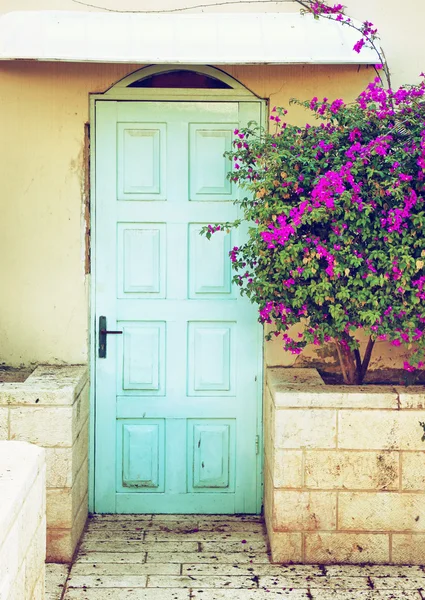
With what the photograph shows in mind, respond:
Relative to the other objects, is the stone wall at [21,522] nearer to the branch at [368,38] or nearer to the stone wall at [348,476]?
the stone wall at [348,476]

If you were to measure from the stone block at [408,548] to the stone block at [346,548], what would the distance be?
0.04m

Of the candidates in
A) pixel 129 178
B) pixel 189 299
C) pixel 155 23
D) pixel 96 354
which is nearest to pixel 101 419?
pixel 96 354

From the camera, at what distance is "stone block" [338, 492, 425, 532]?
4859 millimetres

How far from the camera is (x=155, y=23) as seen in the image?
4.99 meters

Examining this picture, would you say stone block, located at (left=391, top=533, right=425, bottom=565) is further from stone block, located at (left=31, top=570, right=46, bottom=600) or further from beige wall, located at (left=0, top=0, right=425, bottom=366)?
stone block, located at (left=31, top=570, right=46, bottom=600)

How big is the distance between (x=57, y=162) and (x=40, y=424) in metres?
1.62


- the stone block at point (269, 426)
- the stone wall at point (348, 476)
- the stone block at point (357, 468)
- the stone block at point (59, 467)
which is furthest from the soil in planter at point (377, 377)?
the stone block at point (59, 467)

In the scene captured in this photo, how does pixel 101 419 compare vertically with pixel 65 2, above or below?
below

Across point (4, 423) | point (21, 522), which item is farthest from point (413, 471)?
point (21, 522)

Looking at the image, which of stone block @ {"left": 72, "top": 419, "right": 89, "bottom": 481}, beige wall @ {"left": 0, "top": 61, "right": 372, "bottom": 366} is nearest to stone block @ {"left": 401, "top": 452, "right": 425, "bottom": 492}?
stone block @ {"left": 72, "top": 419, "right": 89, "bottom": 481}

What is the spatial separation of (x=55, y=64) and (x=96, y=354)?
178cm

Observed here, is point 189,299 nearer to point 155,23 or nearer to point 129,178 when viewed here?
point 129,178

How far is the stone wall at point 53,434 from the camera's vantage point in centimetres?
484

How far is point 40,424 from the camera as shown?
4.86m
